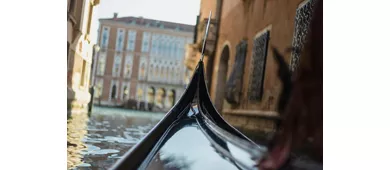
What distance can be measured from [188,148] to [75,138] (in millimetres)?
632

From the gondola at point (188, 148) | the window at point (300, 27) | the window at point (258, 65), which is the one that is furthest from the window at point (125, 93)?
the window at point (300, 27)

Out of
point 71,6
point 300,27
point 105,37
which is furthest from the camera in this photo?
point 105,37

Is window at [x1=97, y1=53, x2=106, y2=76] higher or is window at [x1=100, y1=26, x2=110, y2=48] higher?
window at [x1=100, y1=26, x2=110, y2=48]

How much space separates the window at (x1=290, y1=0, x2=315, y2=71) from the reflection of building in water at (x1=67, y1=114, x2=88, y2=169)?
84 centimetres

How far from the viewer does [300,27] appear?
1.65 m

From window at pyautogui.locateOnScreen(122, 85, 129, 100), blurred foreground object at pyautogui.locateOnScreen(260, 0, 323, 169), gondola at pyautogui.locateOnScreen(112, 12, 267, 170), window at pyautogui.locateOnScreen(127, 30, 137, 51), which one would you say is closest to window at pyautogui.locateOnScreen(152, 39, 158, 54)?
window at pyautogui.locateOnScreen(127, 30, 137, 51)

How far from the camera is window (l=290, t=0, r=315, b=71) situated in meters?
1.53

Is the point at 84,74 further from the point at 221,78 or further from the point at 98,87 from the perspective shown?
the point at 221,78

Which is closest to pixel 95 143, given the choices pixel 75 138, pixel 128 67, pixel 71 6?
pixel 75 138

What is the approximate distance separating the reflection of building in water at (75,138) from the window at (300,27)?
0.84 m

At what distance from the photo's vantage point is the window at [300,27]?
1.53 m

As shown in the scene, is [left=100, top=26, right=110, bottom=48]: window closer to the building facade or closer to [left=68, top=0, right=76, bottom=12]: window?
the building facade

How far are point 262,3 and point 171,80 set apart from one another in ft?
→ 2.09
